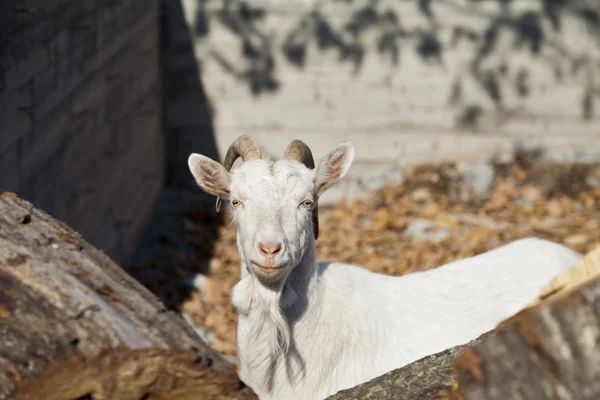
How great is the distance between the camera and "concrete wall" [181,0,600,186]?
9898mm

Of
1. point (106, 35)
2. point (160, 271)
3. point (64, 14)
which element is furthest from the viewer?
point (160, 271)

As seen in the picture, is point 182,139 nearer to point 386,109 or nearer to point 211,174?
point 386,109

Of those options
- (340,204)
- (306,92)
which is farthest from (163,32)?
(340,204)

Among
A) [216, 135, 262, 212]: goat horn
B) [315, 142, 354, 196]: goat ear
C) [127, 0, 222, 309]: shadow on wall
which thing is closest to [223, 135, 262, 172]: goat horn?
[216, 135, 262, 212]: goat horn

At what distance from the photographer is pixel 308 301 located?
188 inches

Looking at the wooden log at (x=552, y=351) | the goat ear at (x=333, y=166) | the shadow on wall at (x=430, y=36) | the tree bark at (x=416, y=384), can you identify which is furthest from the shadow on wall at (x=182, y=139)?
the wooden log at (x=552, y=351)

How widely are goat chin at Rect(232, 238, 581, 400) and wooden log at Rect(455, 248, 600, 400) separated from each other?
107 inches

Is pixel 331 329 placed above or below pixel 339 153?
below

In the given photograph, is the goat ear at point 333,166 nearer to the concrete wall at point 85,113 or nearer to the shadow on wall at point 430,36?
the concrete wall at point 85,113

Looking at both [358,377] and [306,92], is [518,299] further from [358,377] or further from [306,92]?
[306,92]

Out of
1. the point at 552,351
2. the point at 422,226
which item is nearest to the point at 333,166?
the point at 552,351

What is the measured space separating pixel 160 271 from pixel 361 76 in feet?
11.8

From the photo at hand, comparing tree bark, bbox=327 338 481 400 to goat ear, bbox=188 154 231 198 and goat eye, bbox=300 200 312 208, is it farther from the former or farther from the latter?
goat ear, bbox=188 154 231 198

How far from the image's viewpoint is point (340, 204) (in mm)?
9914
